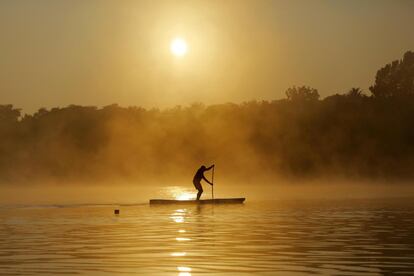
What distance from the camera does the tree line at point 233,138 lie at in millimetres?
132375

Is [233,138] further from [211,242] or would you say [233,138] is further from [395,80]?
[211,242]

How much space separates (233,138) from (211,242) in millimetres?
131206

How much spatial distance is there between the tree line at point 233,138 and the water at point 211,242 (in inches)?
3238

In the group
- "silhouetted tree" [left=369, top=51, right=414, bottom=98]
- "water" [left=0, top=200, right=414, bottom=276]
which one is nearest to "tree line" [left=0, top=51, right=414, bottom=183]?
"silhouetted tree" [left=369, top=51, right=414, bottom=98]

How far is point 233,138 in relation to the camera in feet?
511

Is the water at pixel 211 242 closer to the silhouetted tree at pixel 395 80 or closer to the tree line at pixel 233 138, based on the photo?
the tree line at pixel 233 138

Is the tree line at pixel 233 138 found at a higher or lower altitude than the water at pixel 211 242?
higher

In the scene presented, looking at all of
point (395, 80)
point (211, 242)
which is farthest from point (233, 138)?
point (211, 242)

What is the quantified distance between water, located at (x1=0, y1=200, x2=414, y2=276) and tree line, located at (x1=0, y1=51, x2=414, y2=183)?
82258 millimetres

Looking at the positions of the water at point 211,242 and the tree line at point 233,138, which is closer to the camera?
the water at point 211,242

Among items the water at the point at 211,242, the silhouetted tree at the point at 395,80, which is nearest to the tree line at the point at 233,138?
the silhouetted tree at the point at 395,80

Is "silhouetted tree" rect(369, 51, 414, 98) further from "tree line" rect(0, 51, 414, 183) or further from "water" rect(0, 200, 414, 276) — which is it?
"water" rect(0, 200, 414, 276)

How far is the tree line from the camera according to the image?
132375mm

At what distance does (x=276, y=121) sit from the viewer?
497 ft
